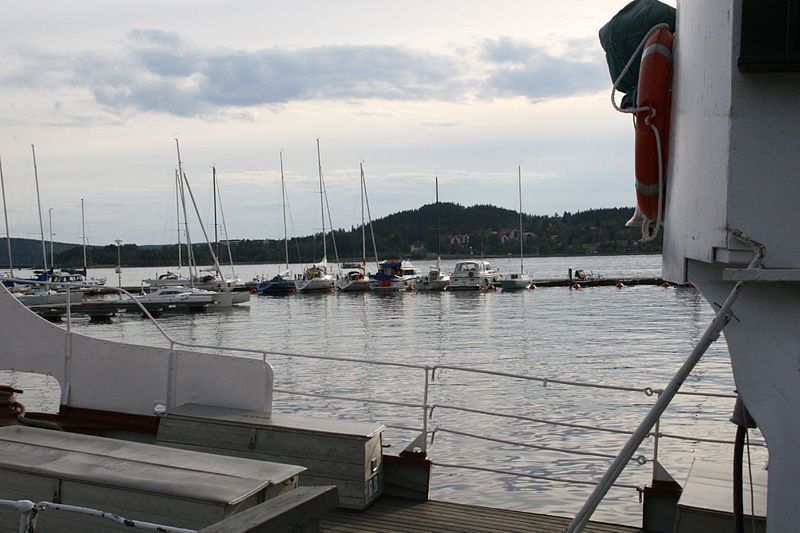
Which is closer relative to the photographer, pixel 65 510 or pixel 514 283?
pixel 65 510

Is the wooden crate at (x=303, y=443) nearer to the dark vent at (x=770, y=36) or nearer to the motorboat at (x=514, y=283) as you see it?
the dark vent at (x=770, y=36)

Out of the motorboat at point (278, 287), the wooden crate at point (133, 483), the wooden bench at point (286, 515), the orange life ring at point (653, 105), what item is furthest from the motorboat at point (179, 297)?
the wooden bench at point (286, 515)

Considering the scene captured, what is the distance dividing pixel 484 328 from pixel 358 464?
44.5 meters

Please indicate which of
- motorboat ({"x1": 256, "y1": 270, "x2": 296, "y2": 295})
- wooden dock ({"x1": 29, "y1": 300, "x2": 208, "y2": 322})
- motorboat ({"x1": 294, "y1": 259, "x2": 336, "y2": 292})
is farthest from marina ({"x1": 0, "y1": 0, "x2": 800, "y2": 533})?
motorboat ({"x1": 256, "y1": 270, "x2": 296, "y2": 295})

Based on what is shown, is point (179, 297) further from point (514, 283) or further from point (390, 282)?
point (514, 283)

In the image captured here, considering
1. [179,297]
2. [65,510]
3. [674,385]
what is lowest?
[179,297]

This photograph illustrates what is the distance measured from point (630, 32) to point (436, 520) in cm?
401

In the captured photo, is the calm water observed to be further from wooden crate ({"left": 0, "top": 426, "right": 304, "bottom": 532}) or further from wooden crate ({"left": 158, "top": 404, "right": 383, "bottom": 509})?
wooden crate ({"left": 0, "top": 426, "right": 304, "bottom": 532})

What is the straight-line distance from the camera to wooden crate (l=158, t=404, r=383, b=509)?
6.59 meters

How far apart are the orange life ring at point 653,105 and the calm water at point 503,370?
10.8ft

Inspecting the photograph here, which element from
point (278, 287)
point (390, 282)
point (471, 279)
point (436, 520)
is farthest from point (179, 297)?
point (436, 520)

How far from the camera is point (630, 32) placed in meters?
5.30

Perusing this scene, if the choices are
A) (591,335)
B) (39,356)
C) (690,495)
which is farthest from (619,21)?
(591,335)

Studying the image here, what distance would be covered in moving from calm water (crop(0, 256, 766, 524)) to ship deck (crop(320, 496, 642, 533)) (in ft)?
2.44
